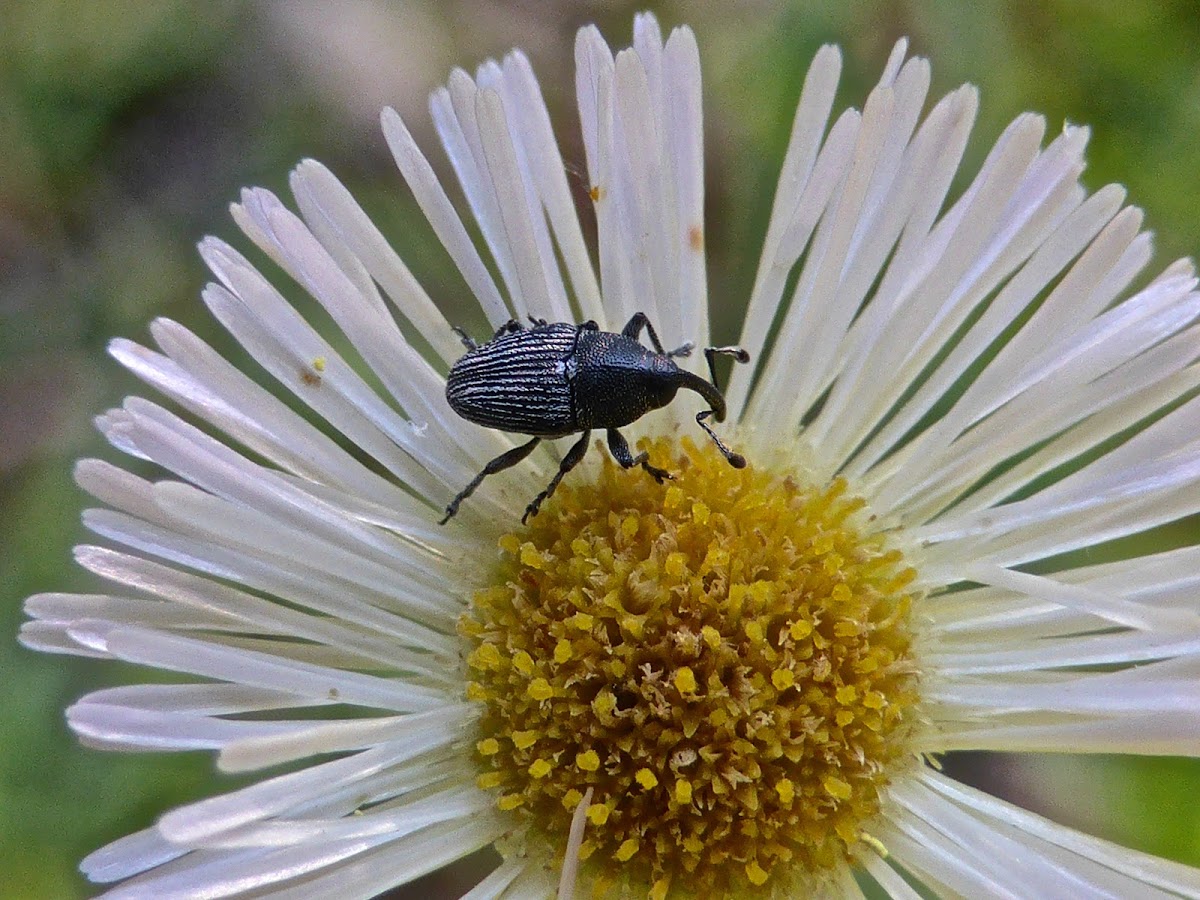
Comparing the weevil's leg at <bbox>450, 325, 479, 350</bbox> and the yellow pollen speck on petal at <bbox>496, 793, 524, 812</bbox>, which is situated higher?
the weevil's leg at <bbox>450, 325, 479, 350</bbox>

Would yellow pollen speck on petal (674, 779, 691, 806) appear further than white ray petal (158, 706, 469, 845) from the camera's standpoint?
Yes

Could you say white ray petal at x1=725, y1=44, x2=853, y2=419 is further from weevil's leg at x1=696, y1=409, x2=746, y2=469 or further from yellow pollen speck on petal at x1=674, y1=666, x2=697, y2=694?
yellow pollen speck on petal at x1=674, y1=666, x2=697, y2=694

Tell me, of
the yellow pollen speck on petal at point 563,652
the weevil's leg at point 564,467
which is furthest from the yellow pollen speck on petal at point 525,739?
the weevil's leg at point 564,467

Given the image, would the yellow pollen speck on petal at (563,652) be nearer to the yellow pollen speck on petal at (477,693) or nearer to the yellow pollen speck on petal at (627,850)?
the yellow pollen speck on petal at (477,693)


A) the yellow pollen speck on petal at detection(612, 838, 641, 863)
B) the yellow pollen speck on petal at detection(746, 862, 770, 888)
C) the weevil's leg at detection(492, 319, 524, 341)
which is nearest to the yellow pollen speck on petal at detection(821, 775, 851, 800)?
the yellow pollen speck on petal at detection(746, 862, 770, 888)

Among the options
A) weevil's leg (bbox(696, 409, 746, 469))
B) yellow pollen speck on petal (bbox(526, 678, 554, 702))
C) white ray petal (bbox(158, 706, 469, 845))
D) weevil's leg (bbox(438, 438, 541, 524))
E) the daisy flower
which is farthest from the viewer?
weevil's leg (bbox(438, 438, 541, 524))

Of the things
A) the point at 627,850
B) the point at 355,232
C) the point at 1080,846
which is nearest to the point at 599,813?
the point at 627,850

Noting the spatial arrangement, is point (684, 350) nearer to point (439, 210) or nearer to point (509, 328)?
point (509, 328)
